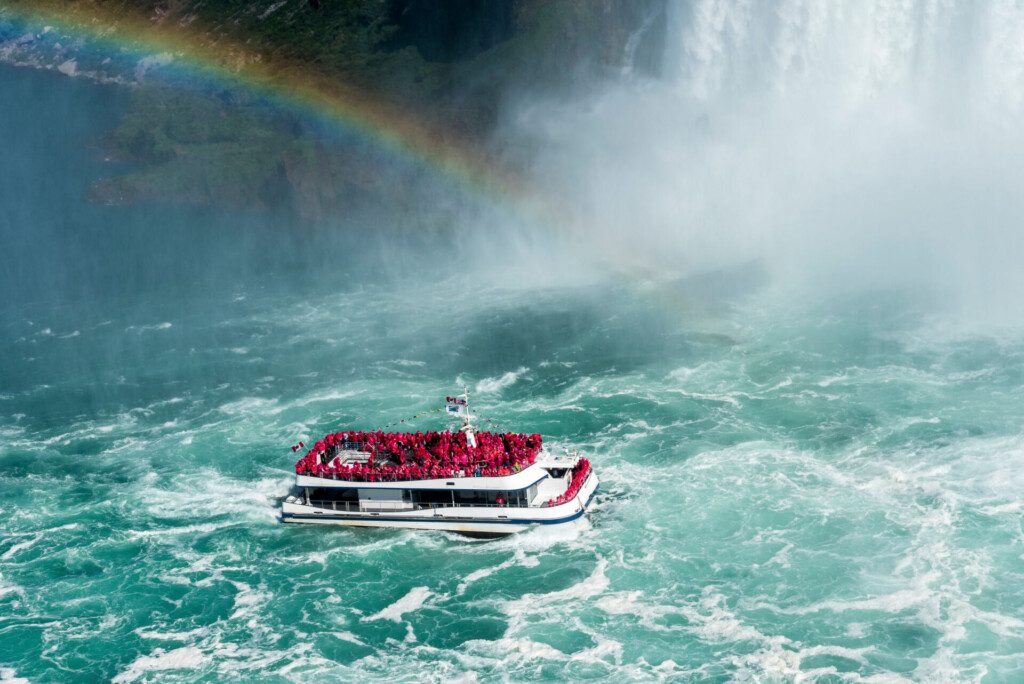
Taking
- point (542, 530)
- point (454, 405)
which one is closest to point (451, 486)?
point (454, 405)

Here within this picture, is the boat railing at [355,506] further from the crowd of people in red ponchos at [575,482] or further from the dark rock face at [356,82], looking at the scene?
the dark rock face at [356,82]

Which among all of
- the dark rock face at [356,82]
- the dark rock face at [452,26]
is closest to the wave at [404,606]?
the dark rock face at [356,82]

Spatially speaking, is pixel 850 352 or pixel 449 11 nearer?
pixel 850 352

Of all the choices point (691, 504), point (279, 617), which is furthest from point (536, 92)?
point (279, 617)

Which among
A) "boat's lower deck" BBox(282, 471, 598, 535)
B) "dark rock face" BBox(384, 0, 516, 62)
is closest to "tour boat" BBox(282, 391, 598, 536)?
"boat's lower deck" BBox(282, 471, 598, 535)

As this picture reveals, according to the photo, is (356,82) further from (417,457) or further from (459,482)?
(459,482)

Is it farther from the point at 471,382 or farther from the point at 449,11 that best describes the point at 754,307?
the point at 449,11
